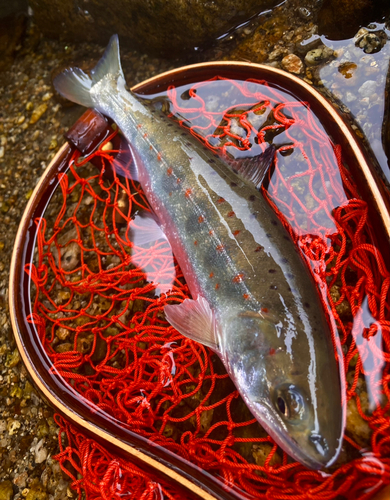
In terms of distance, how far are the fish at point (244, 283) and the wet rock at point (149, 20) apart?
1.13m

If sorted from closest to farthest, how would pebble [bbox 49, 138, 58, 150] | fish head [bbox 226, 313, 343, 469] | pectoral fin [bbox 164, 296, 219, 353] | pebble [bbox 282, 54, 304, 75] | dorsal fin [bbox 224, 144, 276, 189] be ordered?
fish head [bbox 226, 313, 343, 469] < pectoral fin [bbox 164, 296, 219, 353] < dorsal fin [bbox 224, 144, 276, 189] < pebble [bbox 282, 54, 304, 75] < pebble [bbox 49, 138, 58, 150]

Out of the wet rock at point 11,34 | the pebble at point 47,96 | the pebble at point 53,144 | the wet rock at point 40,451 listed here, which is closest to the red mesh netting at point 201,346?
the wet rock at point 40,451

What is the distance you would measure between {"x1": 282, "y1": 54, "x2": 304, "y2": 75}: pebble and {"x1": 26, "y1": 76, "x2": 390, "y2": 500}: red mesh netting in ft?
Result: 1.60

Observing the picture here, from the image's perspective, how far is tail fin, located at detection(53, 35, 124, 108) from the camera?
143 inches

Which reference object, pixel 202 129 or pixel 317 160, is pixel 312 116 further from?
pixel 202 129

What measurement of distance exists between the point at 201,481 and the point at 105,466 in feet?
2.95

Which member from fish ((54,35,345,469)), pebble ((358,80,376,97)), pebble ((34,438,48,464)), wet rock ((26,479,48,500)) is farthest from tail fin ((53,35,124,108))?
wet rock ((26,479,48,500))

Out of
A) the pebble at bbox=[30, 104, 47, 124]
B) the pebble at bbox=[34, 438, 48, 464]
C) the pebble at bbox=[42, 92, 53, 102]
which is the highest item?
the pebble at bbox=[42, 92, 53, 102]

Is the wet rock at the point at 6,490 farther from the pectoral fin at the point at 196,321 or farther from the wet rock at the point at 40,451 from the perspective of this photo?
the pectoral fin at the point at 196,321

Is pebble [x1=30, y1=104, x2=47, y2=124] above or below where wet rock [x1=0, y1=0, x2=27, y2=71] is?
below

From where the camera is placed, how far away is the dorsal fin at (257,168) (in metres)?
2.81

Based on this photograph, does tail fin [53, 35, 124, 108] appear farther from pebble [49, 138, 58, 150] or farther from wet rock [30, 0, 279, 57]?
pebble [49, 138, 58, 150]

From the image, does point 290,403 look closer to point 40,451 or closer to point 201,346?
point 201,346

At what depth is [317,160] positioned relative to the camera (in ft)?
10.1
